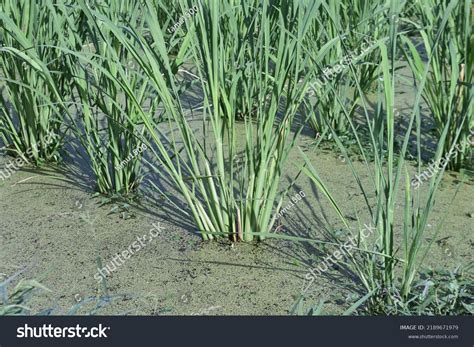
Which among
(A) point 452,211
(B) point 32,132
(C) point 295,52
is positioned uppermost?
(C) point 295,52

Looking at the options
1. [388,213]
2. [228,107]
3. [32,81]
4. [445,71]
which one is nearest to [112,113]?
[32,81]

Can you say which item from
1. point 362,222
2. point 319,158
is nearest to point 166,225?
point 362,222

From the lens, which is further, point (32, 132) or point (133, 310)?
point (32, 132)

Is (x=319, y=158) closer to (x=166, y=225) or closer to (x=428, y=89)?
(x=428, y=89)

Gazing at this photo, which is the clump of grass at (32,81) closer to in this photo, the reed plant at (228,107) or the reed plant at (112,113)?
the reed plant at (112,113)

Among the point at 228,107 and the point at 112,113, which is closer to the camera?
the point at 228,107

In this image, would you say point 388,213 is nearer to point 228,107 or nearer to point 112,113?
point 228,107

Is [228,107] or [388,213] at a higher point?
[228,107]

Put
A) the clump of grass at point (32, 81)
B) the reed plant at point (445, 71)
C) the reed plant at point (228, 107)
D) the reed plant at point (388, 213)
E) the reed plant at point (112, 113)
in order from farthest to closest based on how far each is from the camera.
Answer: the reed plant at point (445, 71) < the clump of grass at point (32, 81) < the reed plant at point (112, 113) < the reed plant at point (228, 107) < the reed plant at point (388, 213)

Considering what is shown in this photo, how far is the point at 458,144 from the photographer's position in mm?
2932

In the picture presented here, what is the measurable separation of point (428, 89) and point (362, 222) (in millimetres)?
714

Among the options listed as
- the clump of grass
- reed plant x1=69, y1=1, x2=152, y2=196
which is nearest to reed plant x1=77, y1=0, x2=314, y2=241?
reed plant x1=69, y1=1, x2=152, y2=196

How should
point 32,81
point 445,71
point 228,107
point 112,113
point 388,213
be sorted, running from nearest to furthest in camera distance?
1. point 388,213
2. point 228,107
3. point 112,113
4. point 32,81
5. point 445,71

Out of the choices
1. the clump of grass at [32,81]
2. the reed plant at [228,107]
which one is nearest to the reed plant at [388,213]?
the reed plant at [228,107]
